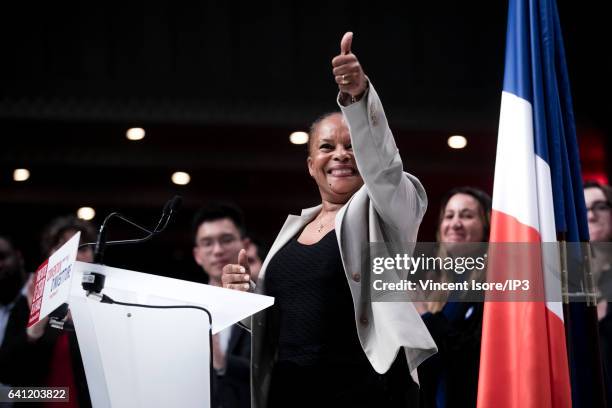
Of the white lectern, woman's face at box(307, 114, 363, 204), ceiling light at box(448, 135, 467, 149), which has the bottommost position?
the white lectern

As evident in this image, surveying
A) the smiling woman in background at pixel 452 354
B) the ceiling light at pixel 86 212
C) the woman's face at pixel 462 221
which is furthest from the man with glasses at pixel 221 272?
the ceiling light at pixel 86 212

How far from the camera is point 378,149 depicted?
1.97 metres

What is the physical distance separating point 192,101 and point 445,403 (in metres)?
2.75

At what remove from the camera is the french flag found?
83.6 inches

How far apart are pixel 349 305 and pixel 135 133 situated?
343cm

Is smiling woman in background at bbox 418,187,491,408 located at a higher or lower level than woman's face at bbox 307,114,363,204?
lower

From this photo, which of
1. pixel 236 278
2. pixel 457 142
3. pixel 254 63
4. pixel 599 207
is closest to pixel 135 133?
pixel 254 63

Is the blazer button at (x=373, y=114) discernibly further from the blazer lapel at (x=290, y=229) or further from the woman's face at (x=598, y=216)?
the woman's face at (x=598, y=216)

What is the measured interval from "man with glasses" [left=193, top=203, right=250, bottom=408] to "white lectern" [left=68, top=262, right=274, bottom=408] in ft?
3.50

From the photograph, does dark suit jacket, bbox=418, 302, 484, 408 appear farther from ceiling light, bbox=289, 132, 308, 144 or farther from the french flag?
ceiling light, bbox=289, 132, 308, 144

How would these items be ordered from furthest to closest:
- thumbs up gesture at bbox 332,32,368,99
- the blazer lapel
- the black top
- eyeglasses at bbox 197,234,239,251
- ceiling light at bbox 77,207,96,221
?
1. ceiling light at bbox 77,207,96,221
2. eyeglasses at bbox 197,234,239,251
3. the blazer lapel
4. the black top
5. thumbs up gesture at bbox 332,32,368,99

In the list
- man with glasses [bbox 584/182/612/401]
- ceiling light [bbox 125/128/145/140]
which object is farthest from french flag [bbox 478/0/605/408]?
ceiling light [bbox 125/128/145/140]

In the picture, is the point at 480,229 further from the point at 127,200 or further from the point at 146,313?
the point at 127,200

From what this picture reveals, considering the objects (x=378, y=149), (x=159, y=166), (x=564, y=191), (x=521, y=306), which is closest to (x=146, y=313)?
(x=378, y=149)
